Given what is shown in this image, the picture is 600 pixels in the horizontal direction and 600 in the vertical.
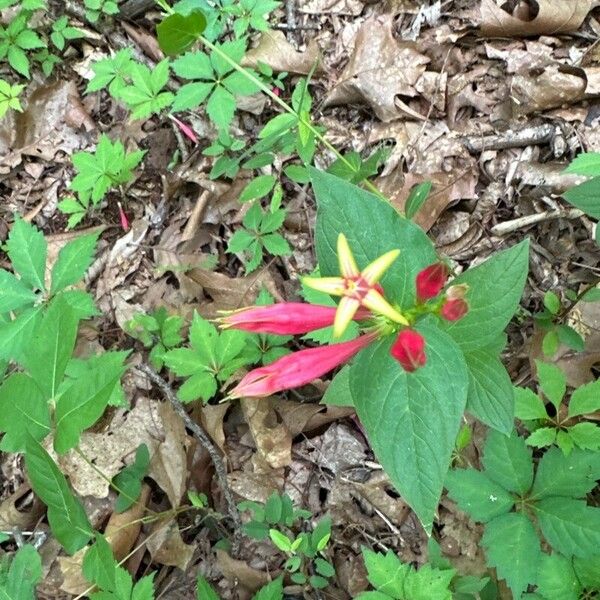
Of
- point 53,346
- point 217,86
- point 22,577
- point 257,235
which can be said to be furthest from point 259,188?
point 22,577

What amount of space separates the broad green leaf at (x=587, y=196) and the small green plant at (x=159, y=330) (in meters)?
1.77

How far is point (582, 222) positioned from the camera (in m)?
2.84

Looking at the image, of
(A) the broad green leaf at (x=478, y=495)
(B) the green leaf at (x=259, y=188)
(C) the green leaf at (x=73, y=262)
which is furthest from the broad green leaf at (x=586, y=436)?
(C) the green leaf at (x=73, y=262)

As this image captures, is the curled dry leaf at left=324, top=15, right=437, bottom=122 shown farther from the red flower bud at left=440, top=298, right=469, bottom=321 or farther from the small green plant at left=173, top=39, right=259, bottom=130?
the red flower bud at left=440, top=298, right=469, bottom=321

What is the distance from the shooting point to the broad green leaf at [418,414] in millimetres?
1433

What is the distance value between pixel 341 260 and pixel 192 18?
120cm

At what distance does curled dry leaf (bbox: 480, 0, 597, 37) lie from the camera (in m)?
3.14

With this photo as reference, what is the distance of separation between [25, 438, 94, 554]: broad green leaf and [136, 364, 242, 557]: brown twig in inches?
32.2

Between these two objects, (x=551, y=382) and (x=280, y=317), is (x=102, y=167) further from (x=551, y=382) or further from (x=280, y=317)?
(x=551, y=382)

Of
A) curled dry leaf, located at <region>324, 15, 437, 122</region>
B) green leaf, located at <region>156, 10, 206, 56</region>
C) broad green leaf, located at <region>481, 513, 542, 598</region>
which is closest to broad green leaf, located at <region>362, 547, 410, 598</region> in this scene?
broad green leaf, located at <region>481, 513, 542, 598</region>

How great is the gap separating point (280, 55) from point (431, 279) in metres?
2.60

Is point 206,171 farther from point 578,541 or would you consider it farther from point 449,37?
point 578,541

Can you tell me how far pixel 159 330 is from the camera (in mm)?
3072

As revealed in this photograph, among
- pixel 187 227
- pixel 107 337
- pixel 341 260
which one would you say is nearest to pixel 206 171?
pixel 187 227
